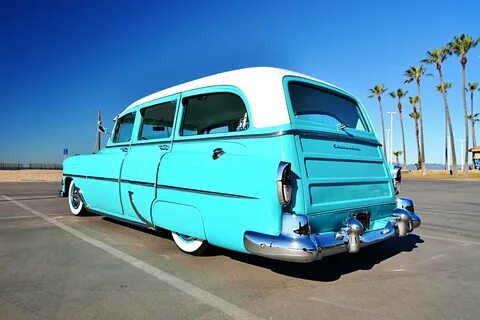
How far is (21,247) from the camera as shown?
436cm

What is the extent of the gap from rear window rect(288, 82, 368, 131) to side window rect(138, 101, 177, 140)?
159cm

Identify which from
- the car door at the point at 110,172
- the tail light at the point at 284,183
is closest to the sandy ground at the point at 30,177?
the car door at the point at 110,172

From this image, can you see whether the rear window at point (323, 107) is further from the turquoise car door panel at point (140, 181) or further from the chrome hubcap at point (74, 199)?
the chrome hubcap at point (74, 199)

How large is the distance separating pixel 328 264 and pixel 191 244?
1.51 meters

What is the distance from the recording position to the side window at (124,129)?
17.4ft

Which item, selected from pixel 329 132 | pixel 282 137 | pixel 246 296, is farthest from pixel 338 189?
pixel 246 296

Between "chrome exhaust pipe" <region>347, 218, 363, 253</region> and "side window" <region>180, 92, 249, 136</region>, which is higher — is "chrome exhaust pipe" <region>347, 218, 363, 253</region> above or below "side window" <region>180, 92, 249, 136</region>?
below

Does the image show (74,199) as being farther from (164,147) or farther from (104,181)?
(164,147)

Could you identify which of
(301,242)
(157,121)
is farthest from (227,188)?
(157,121)

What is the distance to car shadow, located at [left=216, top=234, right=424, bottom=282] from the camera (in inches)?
136

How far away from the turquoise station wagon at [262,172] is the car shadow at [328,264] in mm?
445

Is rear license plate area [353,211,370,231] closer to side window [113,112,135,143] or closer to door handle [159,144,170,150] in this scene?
door handle [159,144,170,150]

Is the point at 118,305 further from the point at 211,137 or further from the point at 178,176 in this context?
the point at 211,137

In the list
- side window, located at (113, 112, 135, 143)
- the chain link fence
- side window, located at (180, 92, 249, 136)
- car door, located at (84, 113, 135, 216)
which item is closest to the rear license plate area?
side window, located at (180, 92, 249, 136)
